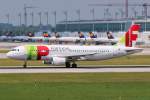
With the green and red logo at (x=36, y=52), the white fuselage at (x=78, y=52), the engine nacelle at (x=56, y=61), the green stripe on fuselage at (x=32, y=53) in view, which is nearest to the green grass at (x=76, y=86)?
the engine nacelle at (x=56, y=61)

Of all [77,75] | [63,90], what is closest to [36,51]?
[77,75]

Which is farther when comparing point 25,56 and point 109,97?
point 25,56

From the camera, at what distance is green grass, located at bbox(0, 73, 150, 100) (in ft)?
132

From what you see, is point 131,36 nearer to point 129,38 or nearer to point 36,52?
point 129,38

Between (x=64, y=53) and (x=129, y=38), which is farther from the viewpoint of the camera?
(x=129, y=38)

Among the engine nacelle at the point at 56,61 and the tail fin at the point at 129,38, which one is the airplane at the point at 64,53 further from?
the tail fin at the point at 129,38

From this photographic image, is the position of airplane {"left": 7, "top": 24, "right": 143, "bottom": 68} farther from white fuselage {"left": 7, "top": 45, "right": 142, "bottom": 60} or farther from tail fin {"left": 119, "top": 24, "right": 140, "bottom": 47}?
tail fin {"left": 119, "top": 24, "right": 140, "bottom": 47}

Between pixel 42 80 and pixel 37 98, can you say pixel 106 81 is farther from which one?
pixel 37 98

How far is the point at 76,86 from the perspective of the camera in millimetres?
47969

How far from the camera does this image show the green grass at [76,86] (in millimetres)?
40344

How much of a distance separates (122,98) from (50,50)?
126ft

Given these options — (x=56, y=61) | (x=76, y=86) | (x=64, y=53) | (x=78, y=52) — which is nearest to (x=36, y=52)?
(x=56, y=61)

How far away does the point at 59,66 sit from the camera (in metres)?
79.1

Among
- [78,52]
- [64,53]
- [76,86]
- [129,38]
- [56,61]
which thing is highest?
[129,38]
